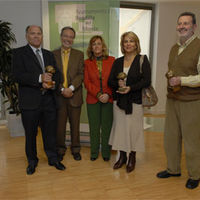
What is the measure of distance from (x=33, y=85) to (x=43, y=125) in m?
0.56

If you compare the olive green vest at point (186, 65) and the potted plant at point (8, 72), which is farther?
the potted plant at point (8, 72)

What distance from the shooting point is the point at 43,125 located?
2904mm

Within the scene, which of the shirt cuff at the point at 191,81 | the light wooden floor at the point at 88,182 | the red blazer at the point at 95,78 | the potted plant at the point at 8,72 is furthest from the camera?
the potted plant at the point at 8,72

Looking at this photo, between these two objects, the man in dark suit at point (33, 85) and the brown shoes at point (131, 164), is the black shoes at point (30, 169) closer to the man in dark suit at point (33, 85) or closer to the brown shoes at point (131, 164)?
the man in dark suit at point (33, 85)

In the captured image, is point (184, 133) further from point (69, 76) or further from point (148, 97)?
point (69, 76)

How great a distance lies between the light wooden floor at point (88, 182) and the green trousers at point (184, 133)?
227mm

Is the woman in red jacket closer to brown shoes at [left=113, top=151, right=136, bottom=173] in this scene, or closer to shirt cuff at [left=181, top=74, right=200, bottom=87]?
brown shoes at [left=113, top=151, right=136, bottom=173]

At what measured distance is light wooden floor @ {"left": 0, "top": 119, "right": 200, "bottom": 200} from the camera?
2.40 metres

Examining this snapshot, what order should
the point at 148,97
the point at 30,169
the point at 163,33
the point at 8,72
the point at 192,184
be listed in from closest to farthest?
the point at 192,184 < the point at 148,97 < the point at 30,169 < the point at 8,72 < the point at 163,33

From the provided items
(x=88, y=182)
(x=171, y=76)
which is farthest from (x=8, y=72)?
(x=171, y=76)

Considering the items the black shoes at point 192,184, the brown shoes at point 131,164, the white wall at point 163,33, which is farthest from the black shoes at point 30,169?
the white wall at point 163,33

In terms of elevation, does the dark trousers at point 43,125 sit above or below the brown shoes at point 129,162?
above

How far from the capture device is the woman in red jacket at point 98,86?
2.93m

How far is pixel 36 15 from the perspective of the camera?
14.9ft
